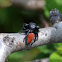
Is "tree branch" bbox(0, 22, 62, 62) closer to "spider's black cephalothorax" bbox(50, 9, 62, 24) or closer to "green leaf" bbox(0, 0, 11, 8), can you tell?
"spider's black cephalothorax" bbox(50, 9, 62, 24)

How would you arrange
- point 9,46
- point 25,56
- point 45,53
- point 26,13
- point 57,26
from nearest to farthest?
point 9,46, point 57,26, point 45,53, point 25,56, point 26,13

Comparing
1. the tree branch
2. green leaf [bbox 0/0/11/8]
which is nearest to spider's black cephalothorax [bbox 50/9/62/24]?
the tree branch

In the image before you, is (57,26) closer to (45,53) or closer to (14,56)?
(45,53)

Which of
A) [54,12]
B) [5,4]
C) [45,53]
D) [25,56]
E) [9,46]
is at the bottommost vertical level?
[25,56]

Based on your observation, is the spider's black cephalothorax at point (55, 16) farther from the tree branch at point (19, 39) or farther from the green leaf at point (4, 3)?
the green leaf at point (4, 3)

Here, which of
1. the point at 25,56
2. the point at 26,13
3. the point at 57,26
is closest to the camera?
the point at 57,26

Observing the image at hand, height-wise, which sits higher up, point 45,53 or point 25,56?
point 45,53

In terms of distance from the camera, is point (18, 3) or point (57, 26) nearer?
point (57, 26)

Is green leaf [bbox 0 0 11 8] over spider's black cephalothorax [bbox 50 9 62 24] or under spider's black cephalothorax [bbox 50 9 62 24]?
over

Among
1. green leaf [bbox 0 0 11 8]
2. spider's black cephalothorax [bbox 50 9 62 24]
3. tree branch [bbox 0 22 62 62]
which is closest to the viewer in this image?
tree branch [bbox 0 22 62 62]

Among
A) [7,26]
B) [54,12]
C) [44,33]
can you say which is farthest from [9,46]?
[7,26]
